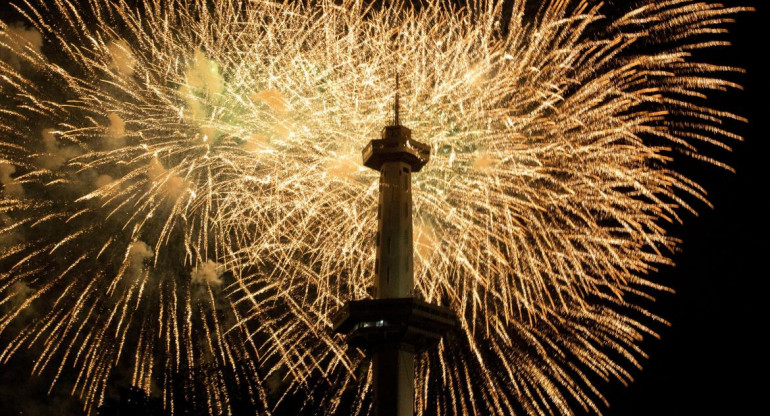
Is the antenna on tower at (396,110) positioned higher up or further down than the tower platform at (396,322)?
higher up

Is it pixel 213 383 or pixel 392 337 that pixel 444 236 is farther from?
pixel 213 383

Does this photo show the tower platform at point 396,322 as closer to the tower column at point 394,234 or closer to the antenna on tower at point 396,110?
the tower column at point 394,234

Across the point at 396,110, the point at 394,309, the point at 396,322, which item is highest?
the point at 396,110

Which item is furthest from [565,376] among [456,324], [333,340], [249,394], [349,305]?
[249,394]

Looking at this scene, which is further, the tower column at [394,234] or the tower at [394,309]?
the tower column at [394,234]

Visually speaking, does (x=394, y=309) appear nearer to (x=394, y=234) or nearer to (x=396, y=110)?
(x=394, y=234)

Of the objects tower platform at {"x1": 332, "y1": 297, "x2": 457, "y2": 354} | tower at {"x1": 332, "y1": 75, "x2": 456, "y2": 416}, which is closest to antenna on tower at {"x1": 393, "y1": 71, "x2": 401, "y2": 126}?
tower at {"x1": 332, "y1": 75, "x2": 456, "y2": 416}

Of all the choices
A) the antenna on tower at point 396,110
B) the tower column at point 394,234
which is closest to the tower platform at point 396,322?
the tower column at point 394,234

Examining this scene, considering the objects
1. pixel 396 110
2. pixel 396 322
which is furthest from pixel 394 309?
pixel 396 110
